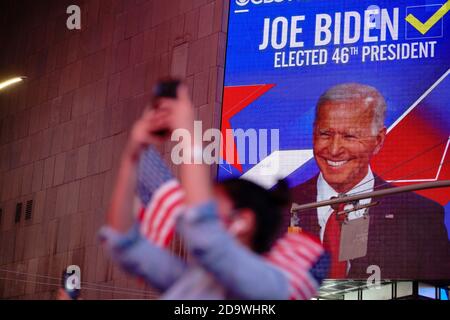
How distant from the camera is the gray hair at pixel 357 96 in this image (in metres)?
26.2

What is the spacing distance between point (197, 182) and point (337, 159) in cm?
2135

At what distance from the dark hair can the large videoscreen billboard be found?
64.4 ft

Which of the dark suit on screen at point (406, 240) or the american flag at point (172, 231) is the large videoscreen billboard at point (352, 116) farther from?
the american flag at point (172, 231)

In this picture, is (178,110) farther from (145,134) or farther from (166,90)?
(145,134)

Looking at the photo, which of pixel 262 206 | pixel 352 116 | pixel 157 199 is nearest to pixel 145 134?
pixel 157 199

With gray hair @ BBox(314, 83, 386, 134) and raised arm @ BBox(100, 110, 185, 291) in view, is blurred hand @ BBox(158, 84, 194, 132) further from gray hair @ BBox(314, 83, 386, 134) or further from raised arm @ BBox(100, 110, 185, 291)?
gray hair @ BBox(314, 83, 386, 134)

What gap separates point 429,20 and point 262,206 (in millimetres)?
22672

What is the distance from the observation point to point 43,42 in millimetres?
33156

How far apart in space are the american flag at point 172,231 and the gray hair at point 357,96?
2118cm

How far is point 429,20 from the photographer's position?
26.6 meters

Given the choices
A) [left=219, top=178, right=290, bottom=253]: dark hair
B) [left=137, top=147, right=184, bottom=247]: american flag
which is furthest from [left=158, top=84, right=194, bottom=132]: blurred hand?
[left=219, top=178, right=290, bottom=253]: dark hair
